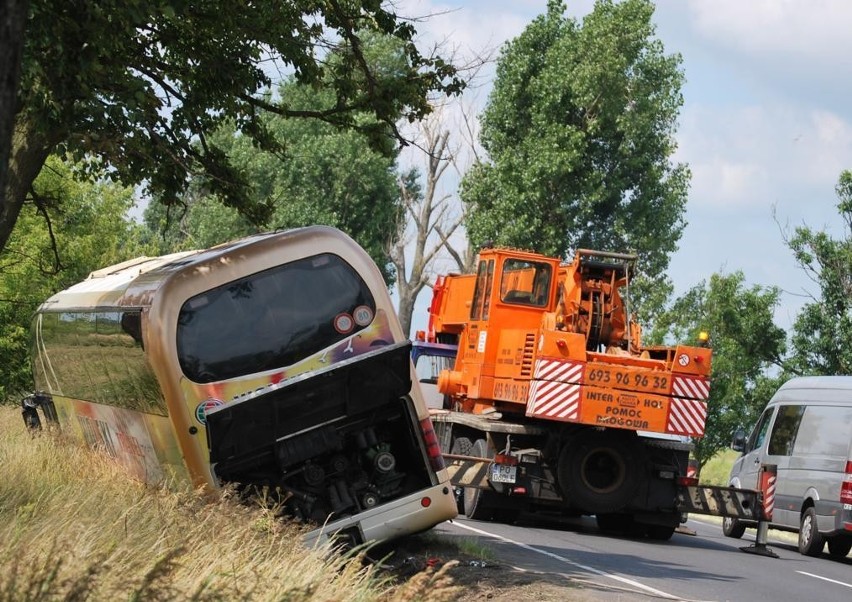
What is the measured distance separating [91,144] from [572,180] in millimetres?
32381

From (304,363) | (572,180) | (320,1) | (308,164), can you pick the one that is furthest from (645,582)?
(308,164)

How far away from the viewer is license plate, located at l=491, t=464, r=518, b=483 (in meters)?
18.8

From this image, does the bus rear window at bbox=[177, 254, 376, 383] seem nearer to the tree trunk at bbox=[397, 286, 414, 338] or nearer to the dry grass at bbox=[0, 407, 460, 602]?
the dry grass at bbox=[0, 407, 460, 602]

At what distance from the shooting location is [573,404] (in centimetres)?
1878

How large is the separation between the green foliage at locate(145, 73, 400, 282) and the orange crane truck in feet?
106

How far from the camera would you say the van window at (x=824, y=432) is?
66.9 ft

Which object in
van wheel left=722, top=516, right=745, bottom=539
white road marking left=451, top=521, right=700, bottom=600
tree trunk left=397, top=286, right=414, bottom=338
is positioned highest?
tree trunk left=397, top=286, right=414, bottom=338

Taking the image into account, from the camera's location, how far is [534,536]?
1856cm

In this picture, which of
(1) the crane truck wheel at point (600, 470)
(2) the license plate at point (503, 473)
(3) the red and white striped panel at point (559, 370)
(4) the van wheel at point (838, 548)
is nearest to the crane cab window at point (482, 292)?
(3) the red and white striped panel at point (559, 370)

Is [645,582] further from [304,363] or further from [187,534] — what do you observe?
[187,534]

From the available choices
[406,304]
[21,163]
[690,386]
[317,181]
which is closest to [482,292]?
[690,386]

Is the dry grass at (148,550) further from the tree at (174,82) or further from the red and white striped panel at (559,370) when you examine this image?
the red and white striped panel at (559,370)

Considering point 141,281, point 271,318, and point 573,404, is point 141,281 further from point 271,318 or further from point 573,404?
point 573,404

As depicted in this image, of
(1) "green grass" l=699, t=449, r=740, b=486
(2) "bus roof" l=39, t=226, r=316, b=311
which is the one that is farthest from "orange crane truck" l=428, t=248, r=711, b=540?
(1) "green grass" l=699, t=449, r=740, b=486
